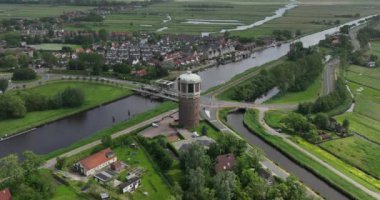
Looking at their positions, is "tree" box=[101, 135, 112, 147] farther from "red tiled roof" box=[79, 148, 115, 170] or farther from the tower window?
the tower window

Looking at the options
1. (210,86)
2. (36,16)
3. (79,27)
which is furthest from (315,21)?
(36,16)

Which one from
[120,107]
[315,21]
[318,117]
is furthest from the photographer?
[315,21]

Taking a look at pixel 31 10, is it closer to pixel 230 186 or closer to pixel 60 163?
pixel 60 163

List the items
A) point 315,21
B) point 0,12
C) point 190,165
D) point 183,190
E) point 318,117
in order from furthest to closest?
point 0,12, point 315,21, point 318,117, point 190,165, point 183,190

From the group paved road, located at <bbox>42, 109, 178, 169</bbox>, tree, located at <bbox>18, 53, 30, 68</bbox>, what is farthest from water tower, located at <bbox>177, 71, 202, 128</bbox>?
tree, located at <bbox>18, 53, 30, 68</bbox>

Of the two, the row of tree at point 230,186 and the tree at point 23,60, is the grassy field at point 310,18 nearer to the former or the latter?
the tree at point 23,60

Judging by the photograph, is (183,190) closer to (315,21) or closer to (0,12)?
Answer: (315,21)
